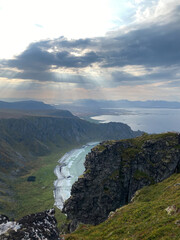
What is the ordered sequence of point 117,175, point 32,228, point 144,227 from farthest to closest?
point 117,175 < point 144,227 < point 32,228

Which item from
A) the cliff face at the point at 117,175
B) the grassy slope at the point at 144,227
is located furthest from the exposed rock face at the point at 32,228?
the cliff face at the point at 117,175

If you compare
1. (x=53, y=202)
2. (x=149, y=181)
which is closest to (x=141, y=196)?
(x=149, y=181)

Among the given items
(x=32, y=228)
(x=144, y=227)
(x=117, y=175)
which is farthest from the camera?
(x=117, y=175)

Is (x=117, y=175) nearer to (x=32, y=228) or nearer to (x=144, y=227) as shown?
(x=144, y=227)

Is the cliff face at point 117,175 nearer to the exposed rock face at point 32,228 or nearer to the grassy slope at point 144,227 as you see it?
the grassy slope at point 144,227

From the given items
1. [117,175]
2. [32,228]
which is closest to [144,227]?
[32,228]

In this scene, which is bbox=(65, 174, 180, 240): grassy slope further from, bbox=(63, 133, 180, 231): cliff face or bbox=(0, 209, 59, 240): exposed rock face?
bbox=(63, 133, 180, 231): cliff face
